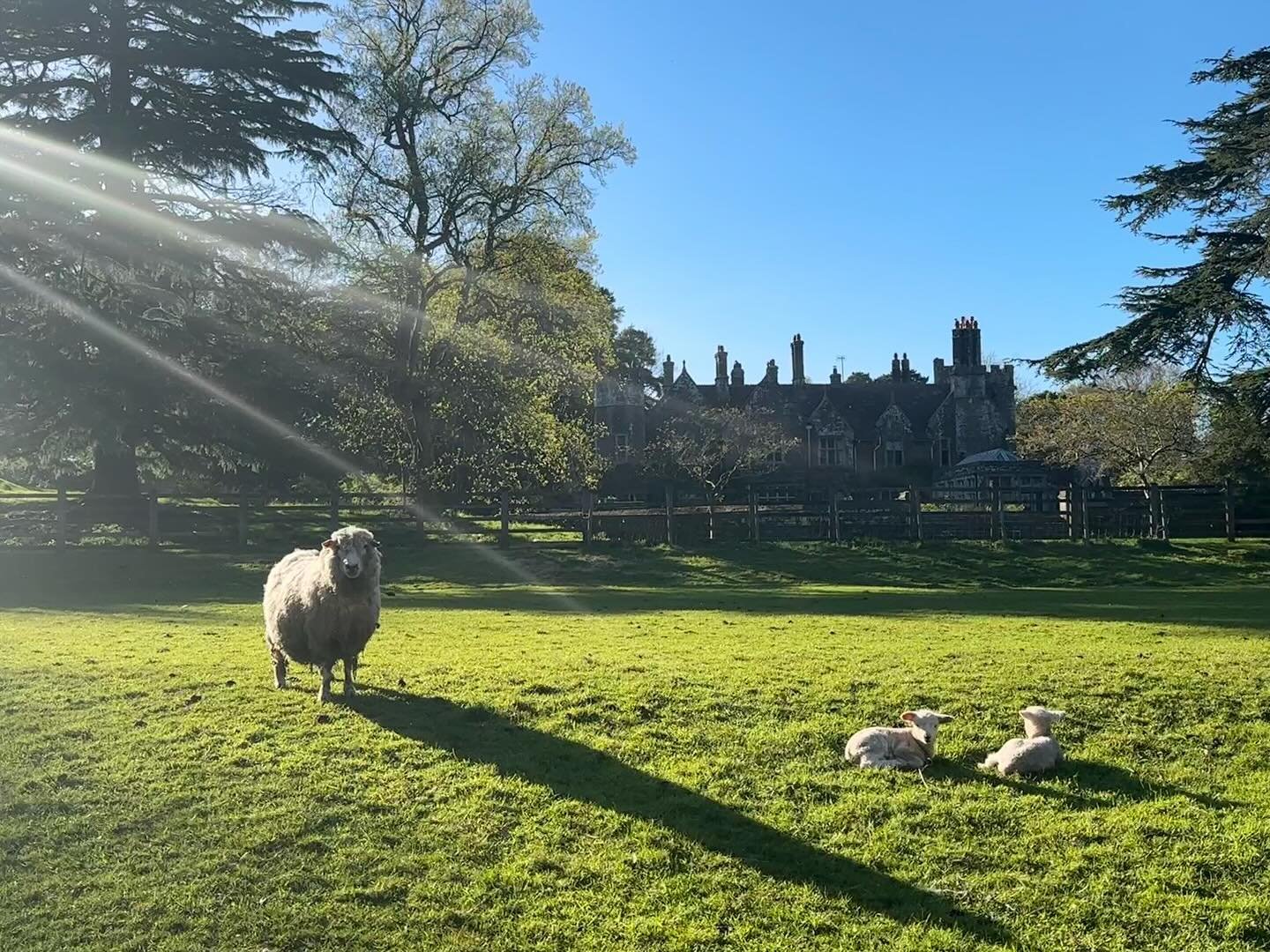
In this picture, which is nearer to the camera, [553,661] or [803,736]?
[803,736]

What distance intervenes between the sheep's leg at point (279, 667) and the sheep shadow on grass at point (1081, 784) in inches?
239

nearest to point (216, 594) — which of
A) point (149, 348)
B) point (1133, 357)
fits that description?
point (149, 348)

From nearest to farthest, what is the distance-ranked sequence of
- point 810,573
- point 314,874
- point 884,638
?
point 314,874 → point 884,638 → point 810,573

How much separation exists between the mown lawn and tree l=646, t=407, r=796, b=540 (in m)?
34.2

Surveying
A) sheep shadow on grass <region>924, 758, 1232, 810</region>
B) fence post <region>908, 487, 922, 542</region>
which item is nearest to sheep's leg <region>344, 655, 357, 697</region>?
sheep shadow on grass <region>924, 758, 1232, 810</region>

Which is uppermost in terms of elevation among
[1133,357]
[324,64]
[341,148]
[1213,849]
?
[324,64]

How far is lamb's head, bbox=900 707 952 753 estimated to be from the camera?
22.8 feet

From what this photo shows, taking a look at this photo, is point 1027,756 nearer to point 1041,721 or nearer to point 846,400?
point 1041,721

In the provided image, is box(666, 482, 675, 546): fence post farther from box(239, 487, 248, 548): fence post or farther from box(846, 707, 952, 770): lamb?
box(846, 707, 952, 770): lamb

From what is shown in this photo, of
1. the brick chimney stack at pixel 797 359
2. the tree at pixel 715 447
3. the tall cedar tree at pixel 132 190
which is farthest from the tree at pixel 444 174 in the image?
the brick chimney stack at pixel 797 359

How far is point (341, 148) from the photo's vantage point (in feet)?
98.5

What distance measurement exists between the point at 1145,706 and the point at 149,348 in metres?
25.0

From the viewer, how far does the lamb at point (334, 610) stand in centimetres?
885

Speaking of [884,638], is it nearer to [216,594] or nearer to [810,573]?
[810,573]
